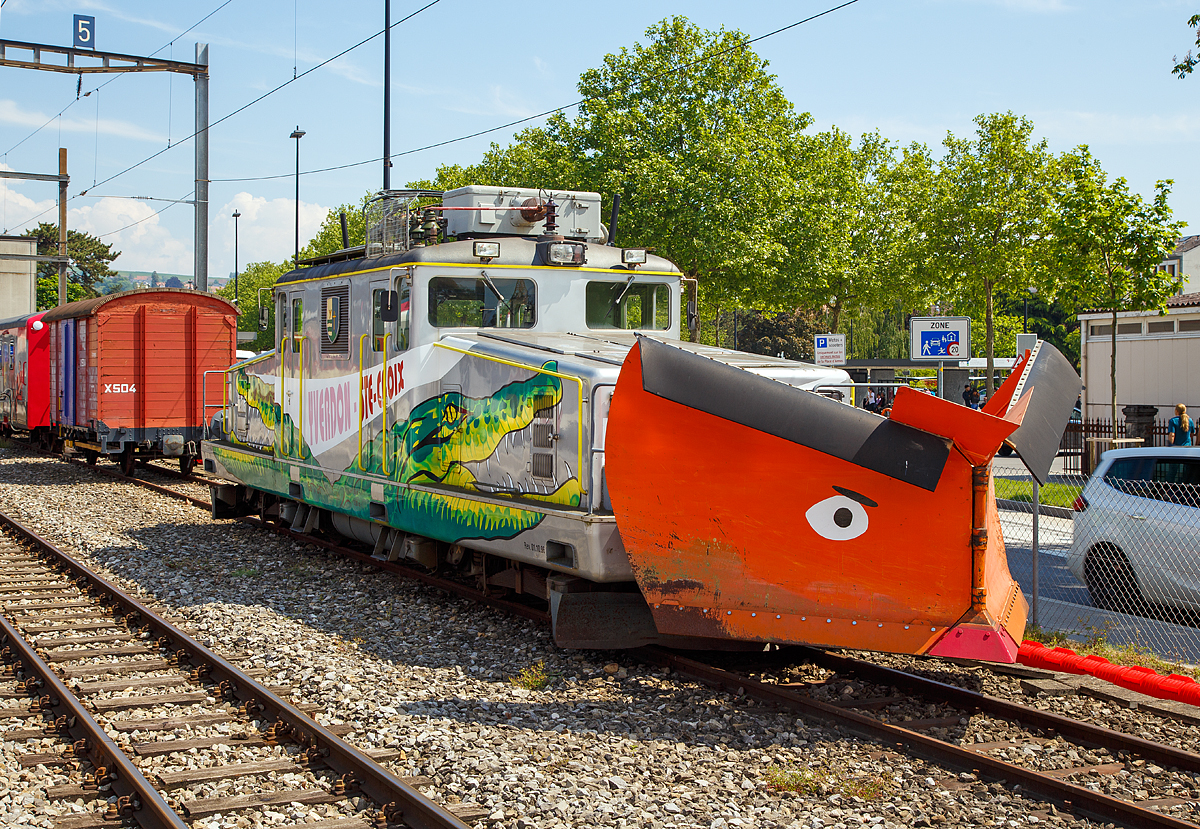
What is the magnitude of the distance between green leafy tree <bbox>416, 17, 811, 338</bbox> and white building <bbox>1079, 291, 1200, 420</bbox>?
7838mm

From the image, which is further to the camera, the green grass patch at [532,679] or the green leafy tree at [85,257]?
the green leafy tree at [85,257]

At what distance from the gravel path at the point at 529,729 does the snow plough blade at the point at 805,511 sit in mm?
629

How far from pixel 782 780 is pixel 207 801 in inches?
109

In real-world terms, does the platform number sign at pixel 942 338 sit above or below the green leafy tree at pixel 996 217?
below

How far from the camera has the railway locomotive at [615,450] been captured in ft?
19.0

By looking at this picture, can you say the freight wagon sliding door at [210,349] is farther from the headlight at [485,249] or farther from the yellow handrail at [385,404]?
the headlight at [485,249]

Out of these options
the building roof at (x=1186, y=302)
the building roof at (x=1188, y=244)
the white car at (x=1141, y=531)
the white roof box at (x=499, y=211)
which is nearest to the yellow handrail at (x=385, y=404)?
the white roof box at (x=499, y=211)

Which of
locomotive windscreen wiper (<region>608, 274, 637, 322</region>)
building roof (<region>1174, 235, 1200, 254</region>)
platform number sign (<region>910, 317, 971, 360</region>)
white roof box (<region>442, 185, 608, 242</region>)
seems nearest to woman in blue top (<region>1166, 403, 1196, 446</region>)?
platform number sign (<region>910, 317, 971, 360</region>)

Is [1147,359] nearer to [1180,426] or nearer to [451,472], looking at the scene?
[1180,426]

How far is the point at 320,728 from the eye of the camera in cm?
579

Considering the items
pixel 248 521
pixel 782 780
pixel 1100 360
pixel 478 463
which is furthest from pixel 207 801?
pixel 1100 360

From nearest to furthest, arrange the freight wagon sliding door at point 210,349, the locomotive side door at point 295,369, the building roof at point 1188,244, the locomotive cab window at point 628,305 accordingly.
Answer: the locomotive cab window at point 628,305 < the locomotive side door at point 295,369 < the freight wagon sliding door at point 210,349 < the building roof at point 1188,244

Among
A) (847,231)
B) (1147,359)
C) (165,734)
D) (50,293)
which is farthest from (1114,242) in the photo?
(50,293)

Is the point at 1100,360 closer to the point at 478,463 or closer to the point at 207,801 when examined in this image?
the point at 478,463
